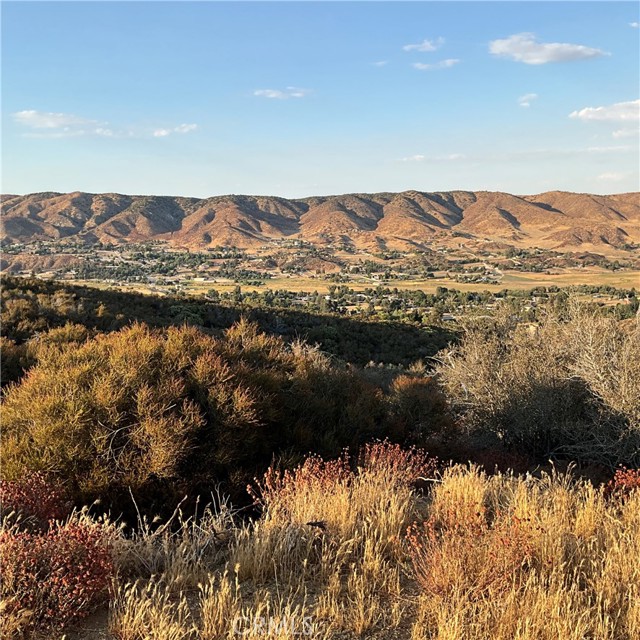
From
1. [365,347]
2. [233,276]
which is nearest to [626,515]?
[365,347]

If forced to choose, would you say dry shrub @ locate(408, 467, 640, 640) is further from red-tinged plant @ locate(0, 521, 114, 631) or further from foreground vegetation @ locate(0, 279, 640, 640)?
red-tinged plant @ locate(0, 521, 114, 631)

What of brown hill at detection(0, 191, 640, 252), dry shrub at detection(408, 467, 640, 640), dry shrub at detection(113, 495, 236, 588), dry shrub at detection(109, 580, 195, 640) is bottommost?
dry shrub at detection(113, 495, 236, 588)

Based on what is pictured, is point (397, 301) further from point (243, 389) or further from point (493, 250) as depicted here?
point (493, 250)

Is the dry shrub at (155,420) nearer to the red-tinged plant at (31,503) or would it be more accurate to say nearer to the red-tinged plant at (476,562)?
the red-tinged plant at (31,503)

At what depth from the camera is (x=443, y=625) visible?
2.77 m

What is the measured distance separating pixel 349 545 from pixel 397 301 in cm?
5495

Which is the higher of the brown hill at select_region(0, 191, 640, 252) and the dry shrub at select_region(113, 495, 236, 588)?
the brown hill at select_region(0, 191, 640, 252)

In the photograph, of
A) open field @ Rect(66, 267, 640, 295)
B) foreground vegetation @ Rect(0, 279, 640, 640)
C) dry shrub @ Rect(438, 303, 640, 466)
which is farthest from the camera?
open field @ Rect(66, 267, 640, 295)

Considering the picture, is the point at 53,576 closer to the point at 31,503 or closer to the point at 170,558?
the point at 170,558

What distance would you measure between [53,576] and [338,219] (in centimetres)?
14137

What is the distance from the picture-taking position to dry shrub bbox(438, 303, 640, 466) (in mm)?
8703

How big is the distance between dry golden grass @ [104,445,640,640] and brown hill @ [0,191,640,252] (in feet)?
383

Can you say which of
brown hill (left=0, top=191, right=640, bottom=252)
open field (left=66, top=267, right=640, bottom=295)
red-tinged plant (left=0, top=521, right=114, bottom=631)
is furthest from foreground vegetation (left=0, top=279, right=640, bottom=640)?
brown hill (left=0, top=191, right=640, bottom=252)

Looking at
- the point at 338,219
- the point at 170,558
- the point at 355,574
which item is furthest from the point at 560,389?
the point at 338,219
